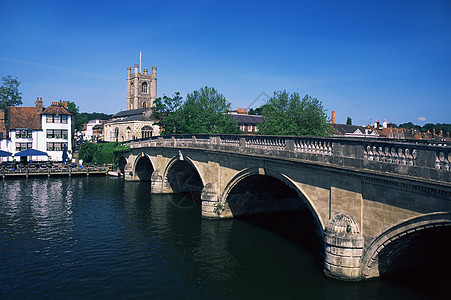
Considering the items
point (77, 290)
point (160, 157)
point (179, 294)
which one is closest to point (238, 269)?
point (179, 294)

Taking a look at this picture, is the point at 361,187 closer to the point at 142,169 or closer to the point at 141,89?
the point at 142,169

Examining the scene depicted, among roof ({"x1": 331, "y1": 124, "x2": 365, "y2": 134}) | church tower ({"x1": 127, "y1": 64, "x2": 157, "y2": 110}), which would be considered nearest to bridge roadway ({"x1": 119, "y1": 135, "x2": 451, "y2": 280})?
roof ({"x1": 331, "y1": 124, "x2": 365, "y2": 134})

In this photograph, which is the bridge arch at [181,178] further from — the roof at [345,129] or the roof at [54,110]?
the roof at [345,129]

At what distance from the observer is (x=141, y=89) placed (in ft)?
357

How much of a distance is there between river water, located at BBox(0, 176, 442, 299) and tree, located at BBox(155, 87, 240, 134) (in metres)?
24.2

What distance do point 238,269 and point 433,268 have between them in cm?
943

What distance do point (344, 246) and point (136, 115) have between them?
265 feet

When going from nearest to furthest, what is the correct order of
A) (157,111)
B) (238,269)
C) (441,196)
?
(441,196)
(238,269)
(157,111)

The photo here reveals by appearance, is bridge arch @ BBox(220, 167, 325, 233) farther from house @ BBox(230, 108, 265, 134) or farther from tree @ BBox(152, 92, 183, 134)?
house @ BBox(230, 108, 265, 134)

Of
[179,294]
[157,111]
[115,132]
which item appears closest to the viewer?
[179,294]

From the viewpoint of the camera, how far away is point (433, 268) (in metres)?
16.1

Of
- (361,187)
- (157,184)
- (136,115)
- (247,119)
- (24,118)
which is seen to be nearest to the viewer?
(361,187)

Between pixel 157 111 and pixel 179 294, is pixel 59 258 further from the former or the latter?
pixel 157 111

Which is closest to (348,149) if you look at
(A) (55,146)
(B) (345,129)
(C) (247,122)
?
(A) (55,146)
